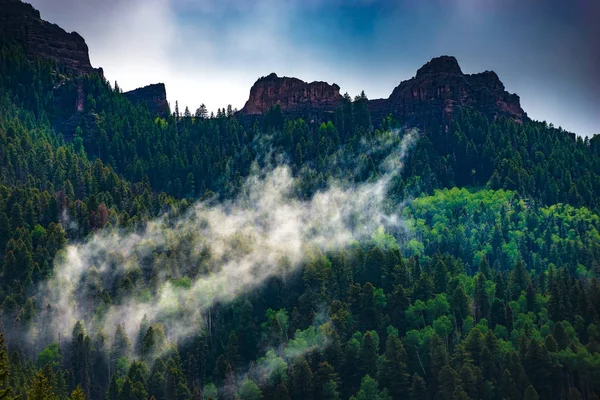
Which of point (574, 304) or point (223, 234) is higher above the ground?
point (223, 234)

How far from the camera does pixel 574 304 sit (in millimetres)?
147750

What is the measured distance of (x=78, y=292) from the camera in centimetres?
16150

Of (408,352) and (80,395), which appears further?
(408,352)

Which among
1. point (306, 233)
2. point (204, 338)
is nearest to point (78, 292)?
point (204, 338)

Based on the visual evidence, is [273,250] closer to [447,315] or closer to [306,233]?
[306,233]

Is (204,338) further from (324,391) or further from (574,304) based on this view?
(574,304)

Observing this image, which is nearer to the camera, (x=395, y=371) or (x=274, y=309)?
(x=395, y=371)

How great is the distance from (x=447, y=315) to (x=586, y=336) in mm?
24054

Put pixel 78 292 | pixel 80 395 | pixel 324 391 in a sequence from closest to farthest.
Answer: pixel 80 395
pixel 324 391
pixel 78 292

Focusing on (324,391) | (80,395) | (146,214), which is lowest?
(324,391)

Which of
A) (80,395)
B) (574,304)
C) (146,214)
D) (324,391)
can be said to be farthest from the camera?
(146,214)

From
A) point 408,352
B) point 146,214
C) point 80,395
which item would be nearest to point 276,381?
point 408,352

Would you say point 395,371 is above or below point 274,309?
below

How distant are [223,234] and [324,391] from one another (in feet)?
178
